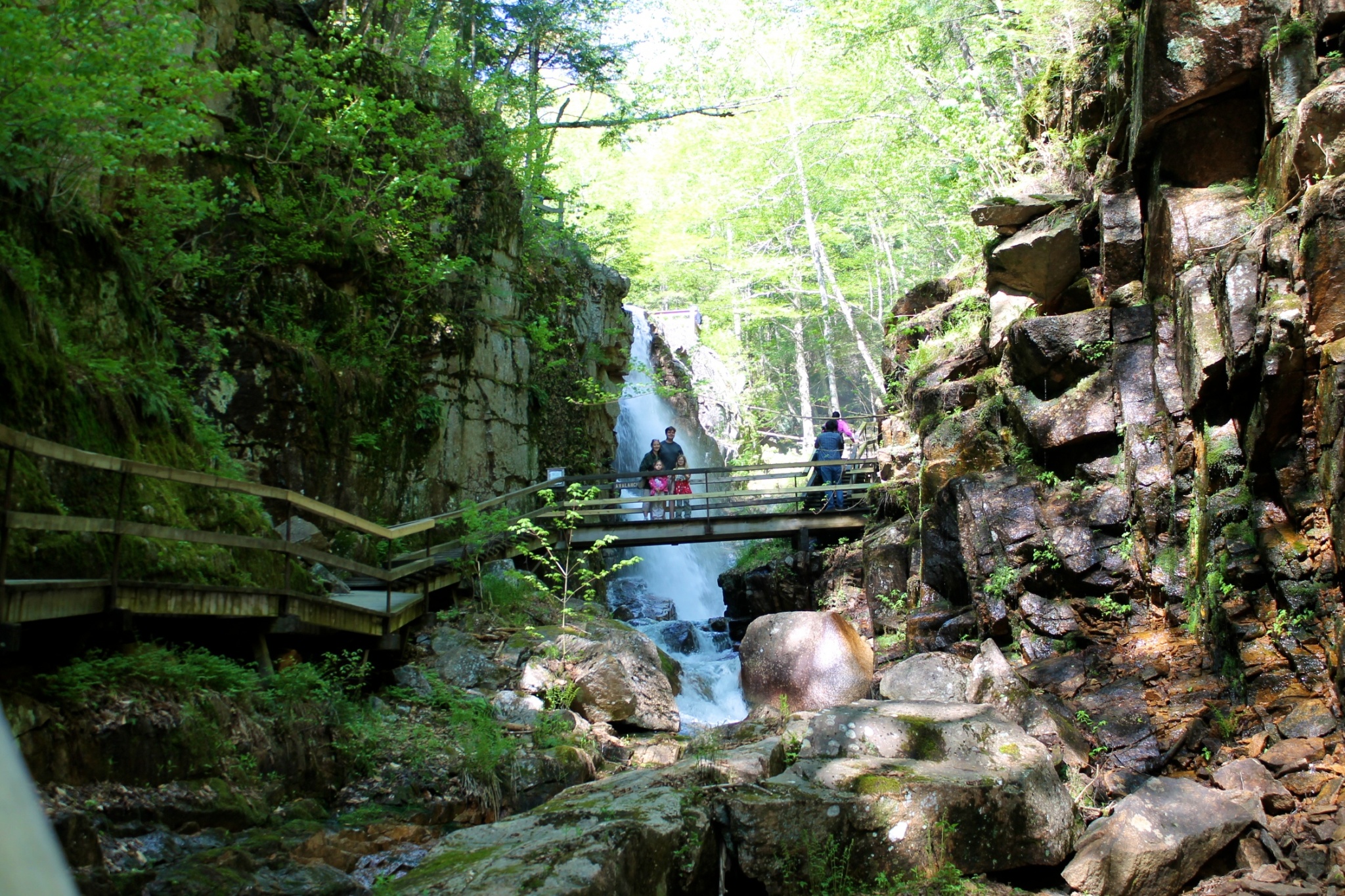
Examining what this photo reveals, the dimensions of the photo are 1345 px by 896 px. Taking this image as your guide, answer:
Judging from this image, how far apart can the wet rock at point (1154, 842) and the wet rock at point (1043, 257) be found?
831 centimetres

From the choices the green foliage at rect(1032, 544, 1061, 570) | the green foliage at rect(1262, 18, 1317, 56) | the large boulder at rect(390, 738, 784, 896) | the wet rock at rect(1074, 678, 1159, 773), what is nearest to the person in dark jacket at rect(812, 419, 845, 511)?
the green foliage at rect(1032, 544, 1061, 570)

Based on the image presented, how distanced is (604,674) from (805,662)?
3038mm

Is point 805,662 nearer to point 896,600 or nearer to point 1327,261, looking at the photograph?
point 896,600

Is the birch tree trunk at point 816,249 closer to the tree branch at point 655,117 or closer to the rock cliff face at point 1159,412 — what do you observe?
the tree branch at point 655,117

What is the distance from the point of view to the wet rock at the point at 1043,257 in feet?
42.3

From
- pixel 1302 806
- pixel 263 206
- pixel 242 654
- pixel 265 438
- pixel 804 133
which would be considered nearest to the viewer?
pixel 1302 806

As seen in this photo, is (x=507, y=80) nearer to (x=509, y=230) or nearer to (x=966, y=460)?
(x=509, y=230)

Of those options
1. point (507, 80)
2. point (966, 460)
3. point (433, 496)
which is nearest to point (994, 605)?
point (966, 460)

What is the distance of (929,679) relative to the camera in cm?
985

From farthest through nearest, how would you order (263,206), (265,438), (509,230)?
(509,230) < (263,206) < (265,438)

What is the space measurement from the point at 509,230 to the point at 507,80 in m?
4.05

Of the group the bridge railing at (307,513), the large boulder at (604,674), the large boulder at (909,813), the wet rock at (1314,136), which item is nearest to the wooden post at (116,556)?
the bridge railing at (307,513)

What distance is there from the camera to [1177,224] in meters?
10.6

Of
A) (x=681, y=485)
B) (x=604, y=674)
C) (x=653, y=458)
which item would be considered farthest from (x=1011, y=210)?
(x=604, y=674)
